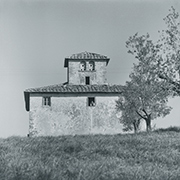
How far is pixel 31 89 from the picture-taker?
4019 centimetres

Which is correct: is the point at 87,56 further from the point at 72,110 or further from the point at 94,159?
the point at 94,159

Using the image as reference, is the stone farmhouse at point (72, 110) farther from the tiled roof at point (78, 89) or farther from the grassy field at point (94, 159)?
the grassy field at point (94, 159)

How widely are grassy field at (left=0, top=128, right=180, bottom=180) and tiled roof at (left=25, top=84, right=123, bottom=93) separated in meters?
22.7

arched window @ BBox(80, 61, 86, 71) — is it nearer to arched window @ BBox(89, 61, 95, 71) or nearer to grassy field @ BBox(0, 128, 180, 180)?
arched window @ BBox(89, 61, 95, 71)

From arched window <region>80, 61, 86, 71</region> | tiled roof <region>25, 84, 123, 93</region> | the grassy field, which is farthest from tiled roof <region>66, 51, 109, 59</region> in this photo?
the grassy field

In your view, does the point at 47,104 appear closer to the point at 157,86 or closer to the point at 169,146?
the point at 157,86

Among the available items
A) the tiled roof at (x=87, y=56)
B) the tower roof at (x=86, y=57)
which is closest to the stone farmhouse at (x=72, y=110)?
the tower roof at (x=86, y=57)

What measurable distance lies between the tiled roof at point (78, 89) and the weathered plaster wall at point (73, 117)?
80cm

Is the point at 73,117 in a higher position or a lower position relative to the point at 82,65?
lower

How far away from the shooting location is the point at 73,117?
39625 mm

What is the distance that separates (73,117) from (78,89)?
3378 mm

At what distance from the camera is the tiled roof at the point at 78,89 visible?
40.0 m

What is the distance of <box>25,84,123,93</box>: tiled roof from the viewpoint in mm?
39969

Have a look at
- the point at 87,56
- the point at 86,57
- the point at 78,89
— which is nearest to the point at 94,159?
the point at 78,89
